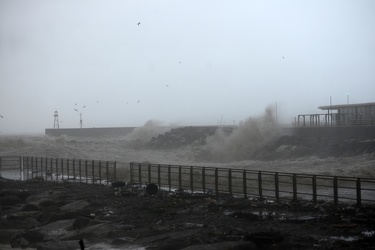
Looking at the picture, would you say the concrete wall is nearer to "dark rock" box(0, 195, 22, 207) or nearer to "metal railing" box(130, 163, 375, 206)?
"metal railing" box(130, 163, 375, 206)

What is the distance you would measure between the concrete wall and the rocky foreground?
95750 mm

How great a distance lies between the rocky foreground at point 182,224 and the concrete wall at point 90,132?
95750 mm

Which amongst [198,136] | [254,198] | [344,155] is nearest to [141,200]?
[254,198]

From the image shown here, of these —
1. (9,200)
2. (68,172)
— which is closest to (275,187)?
(9,200)

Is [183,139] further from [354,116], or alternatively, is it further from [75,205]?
[75,205]

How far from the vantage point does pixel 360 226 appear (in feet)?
31.1

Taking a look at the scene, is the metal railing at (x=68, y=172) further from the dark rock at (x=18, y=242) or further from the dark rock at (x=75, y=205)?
the dark rock at (x=18, y=242)

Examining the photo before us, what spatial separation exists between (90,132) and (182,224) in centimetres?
10513

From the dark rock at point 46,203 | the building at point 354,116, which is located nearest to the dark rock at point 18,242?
the dark rock at point 46,203

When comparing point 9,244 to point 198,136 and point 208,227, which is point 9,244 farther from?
point 198,136

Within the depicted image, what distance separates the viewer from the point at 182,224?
35.3 feet

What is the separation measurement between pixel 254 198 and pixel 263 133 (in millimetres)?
42333

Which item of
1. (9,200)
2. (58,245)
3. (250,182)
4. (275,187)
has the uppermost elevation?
(275,187)

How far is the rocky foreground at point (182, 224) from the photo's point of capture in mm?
8586
